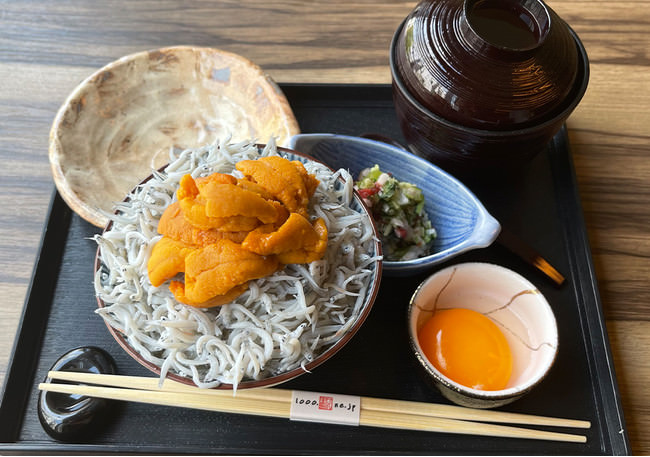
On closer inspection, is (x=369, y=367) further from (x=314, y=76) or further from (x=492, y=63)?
(x=314, y=76)

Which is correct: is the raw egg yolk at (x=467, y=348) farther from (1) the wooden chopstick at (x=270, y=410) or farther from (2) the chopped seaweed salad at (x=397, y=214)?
(2) the chopped seaweed salad at (x=397, y=214)

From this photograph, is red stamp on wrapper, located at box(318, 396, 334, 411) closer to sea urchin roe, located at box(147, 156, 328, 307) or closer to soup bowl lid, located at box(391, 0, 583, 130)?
sea urchin roe, located at box(147, 156, 328, 307)

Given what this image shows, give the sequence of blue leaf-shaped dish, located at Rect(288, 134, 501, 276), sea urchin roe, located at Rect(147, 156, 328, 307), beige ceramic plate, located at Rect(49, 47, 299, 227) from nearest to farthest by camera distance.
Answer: sea urchin roe, located at Rect(147, 156, 328, 307) < blue leaf-shaped dish, located at Rect(288, 134, 501, 276) < beige ceramic plate, located at Rect(49, 47, 299, 227)

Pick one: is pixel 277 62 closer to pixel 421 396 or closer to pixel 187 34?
pixel 187 34

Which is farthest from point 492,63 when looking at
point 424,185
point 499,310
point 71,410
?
point 71,410

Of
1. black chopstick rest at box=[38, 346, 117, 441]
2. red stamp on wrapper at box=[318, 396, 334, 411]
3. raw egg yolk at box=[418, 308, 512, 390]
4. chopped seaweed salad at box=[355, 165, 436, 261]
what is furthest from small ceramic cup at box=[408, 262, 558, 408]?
black chopstick rest at box=[38, 346, 117, 441]

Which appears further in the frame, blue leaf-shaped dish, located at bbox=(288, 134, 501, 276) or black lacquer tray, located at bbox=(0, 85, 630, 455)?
blue leaf-shaped dish, located at bbox=(288, 134, 501, 276)

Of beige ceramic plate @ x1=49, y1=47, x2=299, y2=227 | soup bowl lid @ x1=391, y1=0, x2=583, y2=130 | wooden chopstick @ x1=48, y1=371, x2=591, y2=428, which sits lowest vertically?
wooden chopstick @ x1=48, y1=371, x2=591, y2=428

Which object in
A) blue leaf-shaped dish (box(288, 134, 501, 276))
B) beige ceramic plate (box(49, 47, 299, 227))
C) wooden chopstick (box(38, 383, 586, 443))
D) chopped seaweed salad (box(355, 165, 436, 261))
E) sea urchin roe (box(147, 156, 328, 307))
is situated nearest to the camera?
sea urchin roe (box(147, 156, 328, 307))
